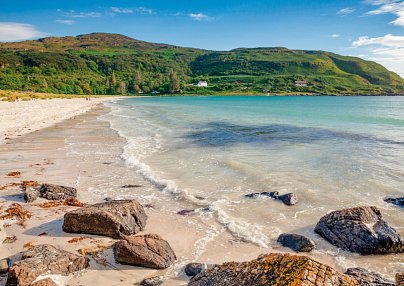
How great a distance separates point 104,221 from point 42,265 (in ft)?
8.47

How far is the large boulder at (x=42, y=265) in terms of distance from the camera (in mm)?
6820

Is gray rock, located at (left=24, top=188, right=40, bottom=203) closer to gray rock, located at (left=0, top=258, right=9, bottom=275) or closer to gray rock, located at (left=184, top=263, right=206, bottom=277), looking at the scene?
gray rock, located at (left=0, top=258, right=9, bottom=275)

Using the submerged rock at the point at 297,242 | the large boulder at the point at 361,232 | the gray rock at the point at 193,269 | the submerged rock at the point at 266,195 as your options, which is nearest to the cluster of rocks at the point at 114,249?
the gray rock at the point at 193,269

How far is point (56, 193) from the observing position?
13.3 meters

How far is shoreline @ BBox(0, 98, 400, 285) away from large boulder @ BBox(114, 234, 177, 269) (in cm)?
18

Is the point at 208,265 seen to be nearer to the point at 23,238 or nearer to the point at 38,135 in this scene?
the point at 23,238

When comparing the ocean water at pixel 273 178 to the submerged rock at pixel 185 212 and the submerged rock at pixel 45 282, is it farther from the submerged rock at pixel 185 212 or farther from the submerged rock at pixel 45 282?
the submerged rock at pixel 45 282

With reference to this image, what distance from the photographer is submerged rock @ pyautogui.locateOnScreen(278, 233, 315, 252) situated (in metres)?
9.38

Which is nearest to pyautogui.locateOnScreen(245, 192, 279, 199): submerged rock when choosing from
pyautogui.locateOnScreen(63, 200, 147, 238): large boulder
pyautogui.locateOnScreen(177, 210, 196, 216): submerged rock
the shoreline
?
pyautogui.locateOnScreen(177, 210, 196, 216): submerged rock

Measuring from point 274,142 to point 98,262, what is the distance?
24.8 meters

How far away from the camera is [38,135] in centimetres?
3231

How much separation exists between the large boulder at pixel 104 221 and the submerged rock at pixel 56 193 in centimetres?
346

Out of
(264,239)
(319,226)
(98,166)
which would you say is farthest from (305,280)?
(98,166)

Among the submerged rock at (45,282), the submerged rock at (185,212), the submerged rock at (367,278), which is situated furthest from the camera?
the submerged rock at (185,212)
